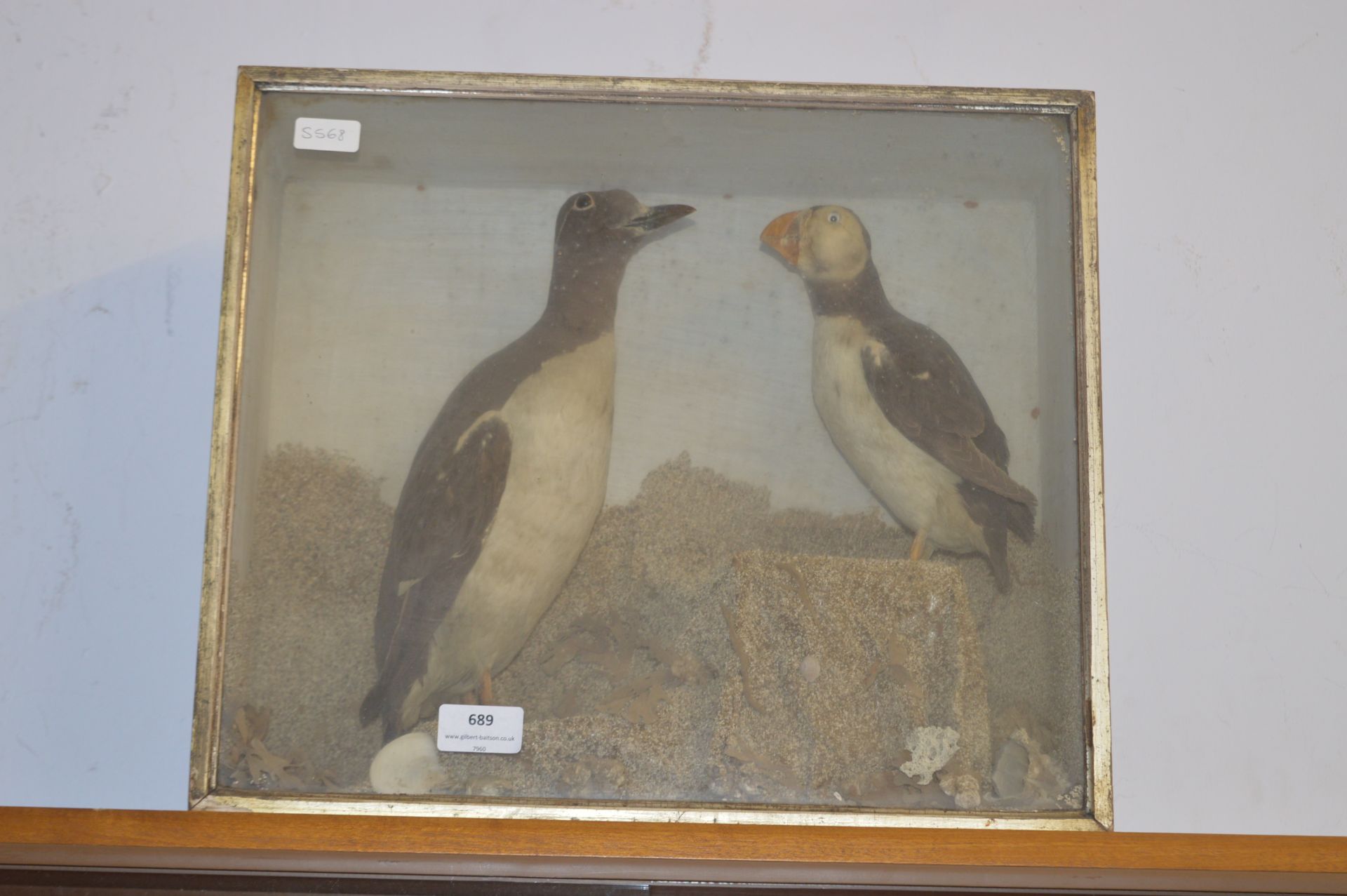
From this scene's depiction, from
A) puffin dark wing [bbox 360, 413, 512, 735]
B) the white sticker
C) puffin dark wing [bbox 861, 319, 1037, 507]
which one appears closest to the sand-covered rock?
puffin dark wing [bbox 861, 319, 1037, 507]

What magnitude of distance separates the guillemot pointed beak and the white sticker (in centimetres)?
27

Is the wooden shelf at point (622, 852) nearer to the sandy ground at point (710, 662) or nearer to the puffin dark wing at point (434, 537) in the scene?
the sandy ground at point (710, 662)

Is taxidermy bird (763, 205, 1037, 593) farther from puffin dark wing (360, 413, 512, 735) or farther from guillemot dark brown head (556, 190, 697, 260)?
puffin dark wing (360, 413, 512, 735)

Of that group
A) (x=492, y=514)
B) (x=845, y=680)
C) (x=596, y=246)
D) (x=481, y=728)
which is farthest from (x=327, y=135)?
(x=845, y=680)

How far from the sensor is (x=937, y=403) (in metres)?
0.89

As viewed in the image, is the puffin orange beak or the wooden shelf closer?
the wooden shelf

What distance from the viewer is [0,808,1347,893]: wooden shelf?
0.80 meters

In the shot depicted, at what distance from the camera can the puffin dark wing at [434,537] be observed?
86 cm

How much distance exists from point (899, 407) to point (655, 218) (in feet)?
0.94

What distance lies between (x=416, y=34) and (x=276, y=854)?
0.75 meters

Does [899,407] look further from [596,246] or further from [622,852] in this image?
[622,852]

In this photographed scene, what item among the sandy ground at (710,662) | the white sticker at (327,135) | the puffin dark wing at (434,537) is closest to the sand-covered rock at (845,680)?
the sandy ground at (710,662)

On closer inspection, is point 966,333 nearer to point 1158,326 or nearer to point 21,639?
point 1158,326

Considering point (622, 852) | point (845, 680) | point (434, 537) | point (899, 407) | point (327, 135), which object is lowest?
point (622, 852)
